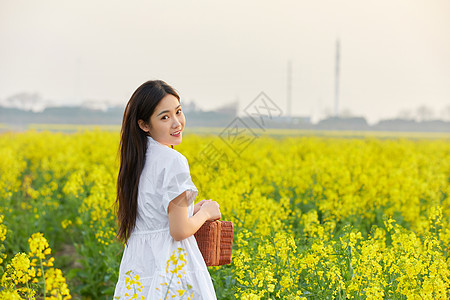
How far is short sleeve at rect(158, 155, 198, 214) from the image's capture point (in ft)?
7.16

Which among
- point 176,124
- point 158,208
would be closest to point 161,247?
point 158,208

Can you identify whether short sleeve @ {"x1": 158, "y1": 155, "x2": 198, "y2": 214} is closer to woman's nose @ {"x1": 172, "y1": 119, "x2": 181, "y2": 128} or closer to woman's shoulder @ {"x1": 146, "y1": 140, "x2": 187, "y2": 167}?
woman's shoulder @ {"x1": 146, "y1": 140, "x2": 187, "y2": 167}

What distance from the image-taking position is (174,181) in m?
2.21

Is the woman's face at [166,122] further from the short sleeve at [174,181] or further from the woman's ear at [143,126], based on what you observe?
the short sleeve at [174,181]

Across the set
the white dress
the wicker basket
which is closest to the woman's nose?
the white dress

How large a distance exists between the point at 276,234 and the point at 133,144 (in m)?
1.24

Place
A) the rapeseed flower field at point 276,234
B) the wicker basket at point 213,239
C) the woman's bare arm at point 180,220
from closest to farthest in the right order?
the woman's bare arm at point 180,220 < the wicker basket at point 213,239 < the rapeseed flower field at point 276,234

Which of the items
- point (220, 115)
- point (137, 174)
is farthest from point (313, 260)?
point (220, 115)

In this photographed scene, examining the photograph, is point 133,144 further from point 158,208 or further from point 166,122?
point 158,208

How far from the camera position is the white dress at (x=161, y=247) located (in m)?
2.21

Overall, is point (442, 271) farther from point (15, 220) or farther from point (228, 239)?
point (15, 220)

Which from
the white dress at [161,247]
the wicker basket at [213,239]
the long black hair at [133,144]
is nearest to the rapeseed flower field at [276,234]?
the white dress at [161,247]

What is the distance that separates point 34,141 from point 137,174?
10249mm

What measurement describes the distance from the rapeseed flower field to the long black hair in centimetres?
31
